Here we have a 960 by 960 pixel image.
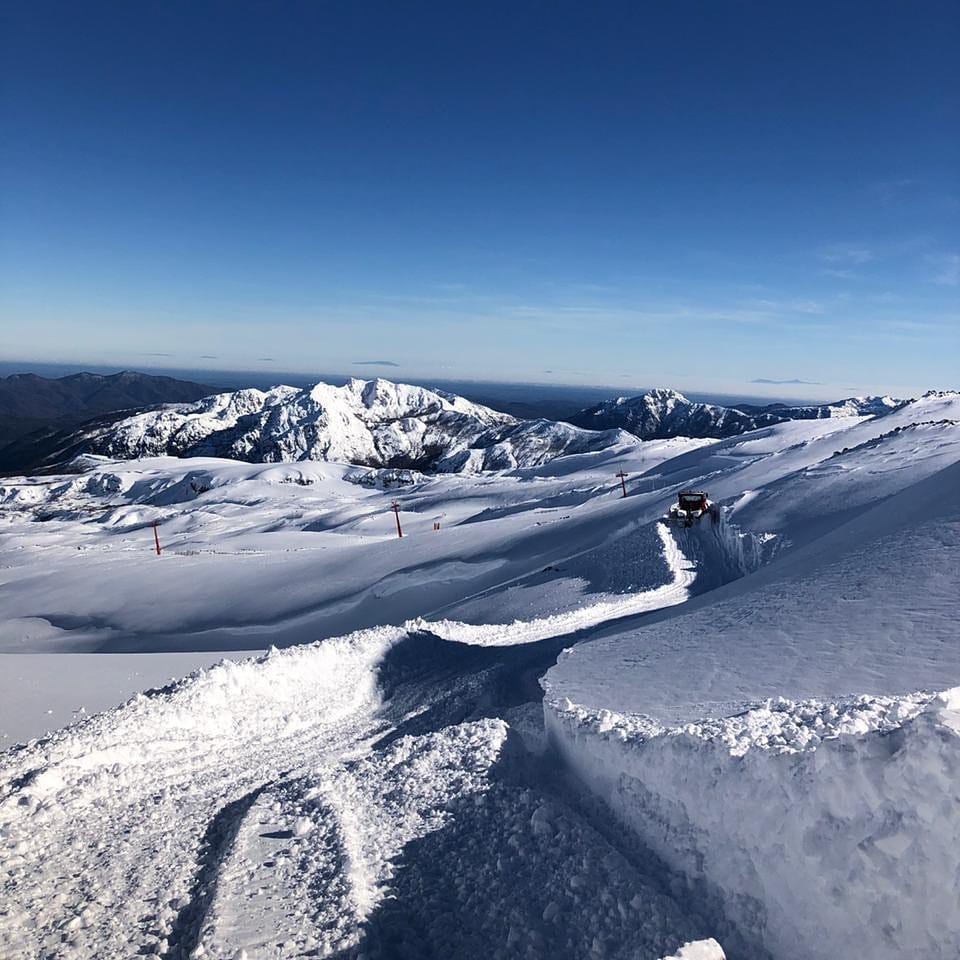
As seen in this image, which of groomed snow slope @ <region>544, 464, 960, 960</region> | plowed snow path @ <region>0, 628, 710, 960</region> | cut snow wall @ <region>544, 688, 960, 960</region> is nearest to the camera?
cut snow wall @ <region>544, 688, 960, 960</region>

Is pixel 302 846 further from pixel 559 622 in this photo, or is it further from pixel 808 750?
pixel 559 622

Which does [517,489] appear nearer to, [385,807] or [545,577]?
[545,577]

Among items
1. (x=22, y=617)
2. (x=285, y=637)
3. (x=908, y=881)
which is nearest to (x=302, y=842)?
(x=908, y=881)

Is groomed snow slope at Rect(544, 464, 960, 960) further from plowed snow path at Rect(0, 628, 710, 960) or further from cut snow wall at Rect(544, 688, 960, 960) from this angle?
plowed snow path at Rect(0, 628, 710, 960)

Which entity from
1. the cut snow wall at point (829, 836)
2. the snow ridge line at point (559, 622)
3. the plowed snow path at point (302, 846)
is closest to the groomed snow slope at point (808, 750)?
the cut snow wall at point (829, 836)

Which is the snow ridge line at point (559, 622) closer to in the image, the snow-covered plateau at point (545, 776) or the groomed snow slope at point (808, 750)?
the snow-covered plateau at point (545, 776)

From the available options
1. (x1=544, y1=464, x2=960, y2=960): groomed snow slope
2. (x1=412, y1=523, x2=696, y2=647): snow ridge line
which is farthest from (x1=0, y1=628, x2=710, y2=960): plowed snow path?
(x1=412, y1=523, x2=696, y2=647): snow ridge line
